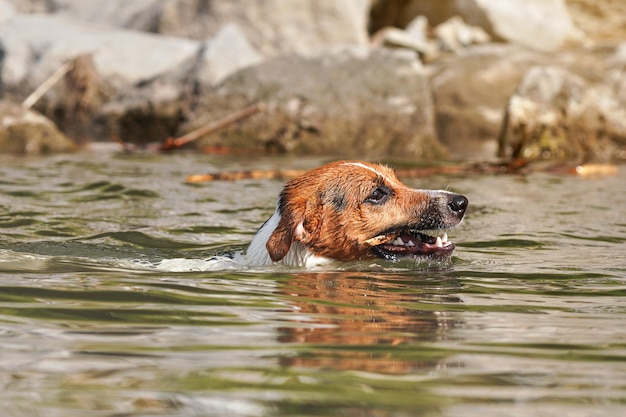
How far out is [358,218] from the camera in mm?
7086

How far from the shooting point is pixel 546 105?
15.6m

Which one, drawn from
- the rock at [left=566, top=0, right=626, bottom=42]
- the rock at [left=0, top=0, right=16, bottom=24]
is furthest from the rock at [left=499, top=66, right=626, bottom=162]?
the rock at [left=0, top=0, right=16, bottom=24]

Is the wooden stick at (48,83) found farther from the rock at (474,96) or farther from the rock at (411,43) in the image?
the rock at (411,43)

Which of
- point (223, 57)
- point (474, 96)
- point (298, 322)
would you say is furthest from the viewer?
point (223, 57)

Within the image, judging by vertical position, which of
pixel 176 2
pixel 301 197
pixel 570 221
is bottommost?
pixel 570 221

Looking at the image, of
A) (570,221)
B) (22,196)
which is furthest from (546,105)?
(22,196)

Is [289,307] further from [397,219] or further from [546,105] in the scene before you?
[546,105]

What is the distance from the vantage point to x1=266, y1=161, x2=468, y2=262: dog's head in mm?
7023

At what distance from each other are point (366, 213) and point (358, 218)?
66 millimetres

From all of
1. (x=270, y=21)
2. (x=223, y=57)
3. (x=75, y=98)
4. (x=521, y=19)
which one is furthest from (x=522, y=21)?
(x=75, y=98)

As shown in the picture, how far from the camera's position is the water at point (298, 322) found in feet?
12.2

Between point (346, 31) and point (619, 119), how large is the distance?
7.81 metres

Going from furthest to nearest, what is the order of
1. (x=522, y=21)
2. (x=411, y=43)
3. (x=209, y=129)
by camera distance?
(x=522, y=21)
(x=411, y=43)
(x=209, y=129)

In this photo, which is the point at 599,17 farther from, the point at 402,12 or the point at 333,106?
the point at 333,106
